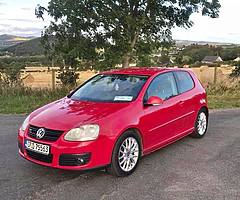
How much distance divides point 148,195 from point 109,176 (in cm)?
81

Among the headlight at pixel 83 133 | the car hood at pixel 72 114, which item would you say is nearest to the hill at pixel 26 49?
the car hood at pixel 72 114

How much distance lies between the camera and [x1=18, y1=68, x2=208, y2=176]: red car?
4.38 m

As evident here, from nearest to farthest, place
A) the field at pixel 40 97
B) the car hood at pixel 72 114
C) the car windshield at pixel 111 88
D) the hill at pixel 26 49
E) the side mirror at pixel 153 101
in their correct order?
1. the car hood at pixel 72 114
2. the side mirror at pixel 153 101
3. the car windshield at pixel 111 88
4. the field at pixel 40 97
5. the hill at pixel 26 49

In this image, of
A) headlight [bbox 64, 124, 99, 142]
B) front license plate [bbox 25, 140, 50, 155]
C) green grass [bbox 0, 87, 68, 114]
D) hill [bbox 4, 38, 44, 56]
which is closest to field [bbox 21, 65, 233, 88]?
green grass [bbox 0, 87, 68, 114]

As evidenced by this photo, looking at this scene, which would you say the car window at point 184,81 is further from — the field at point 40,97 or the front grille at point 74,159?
the field at point 40,97

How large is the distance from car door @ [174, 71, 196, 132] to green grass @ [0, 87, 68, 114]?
17.3 ft

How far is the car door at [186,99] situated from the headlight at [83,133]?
2099 millimetres

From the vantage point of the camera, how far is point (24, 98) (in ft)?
40.0

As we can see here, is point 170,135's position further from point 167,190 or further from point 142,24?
point 142,24

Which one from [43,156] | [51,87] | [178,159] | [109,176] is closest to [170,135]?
[178,159]

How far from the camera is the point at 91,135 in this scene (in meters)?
4.40

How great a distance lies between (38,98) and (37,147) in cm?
814

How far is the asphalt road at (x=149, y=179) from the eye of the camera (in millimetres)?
4113

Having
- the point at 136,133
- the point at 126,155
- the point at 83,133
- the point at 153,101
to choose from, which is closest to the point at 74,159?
the point at 83,133
